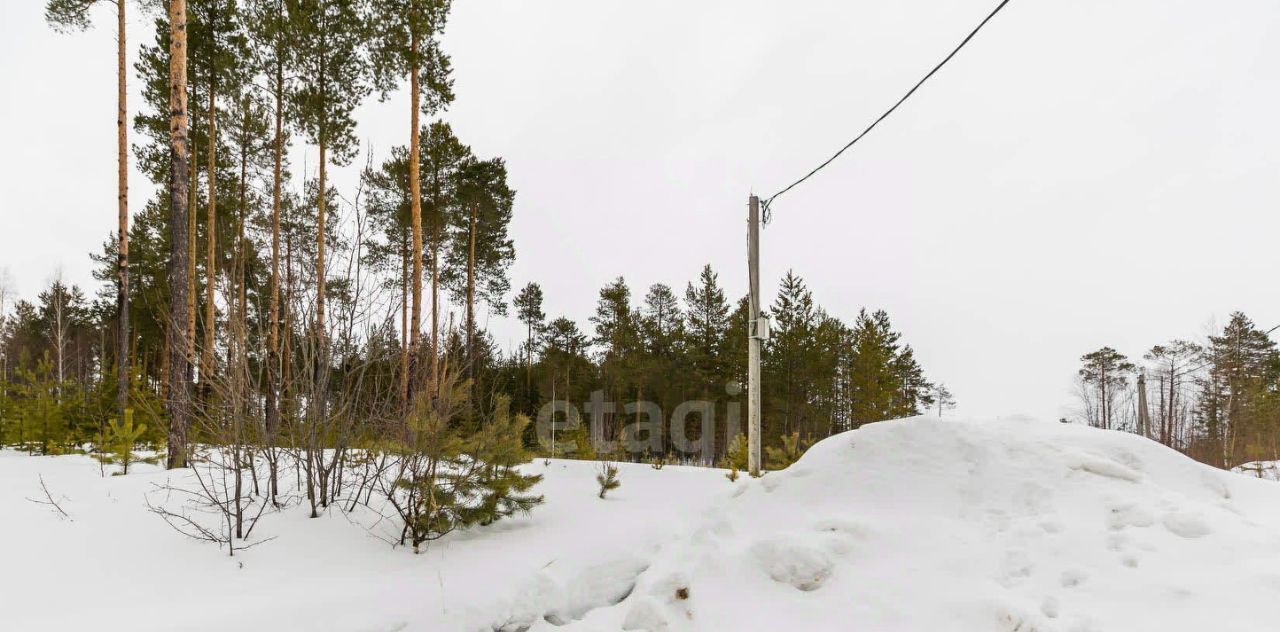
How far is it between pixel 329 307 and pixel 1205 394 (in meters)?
40.0

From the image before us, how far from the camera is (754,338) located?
6.48 metres

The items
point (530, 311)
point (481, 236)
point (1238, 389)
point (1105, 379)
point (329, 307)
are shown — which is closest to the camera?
point (329, 307)

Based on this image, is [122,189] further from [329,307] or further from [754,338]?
[754,338]

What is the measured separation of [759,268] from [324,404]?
516 cm

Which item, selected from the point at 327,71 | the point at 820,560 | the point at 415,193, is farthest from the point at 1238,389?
the point at 327,71

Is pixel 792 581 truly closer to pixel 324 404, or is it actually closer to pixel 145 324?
pixel 324 404

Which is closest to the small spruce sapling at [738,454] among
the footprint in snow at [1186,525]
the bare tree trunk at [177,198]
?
the footprint in snow at [1186,525]

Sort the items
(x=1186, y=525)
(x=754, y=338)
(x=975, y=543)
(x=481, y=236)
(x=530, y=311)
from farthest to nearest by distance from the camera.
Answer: (x=530, y=311), (x=481, y=236), (x=754, y=338), (x=975, y=543), (x=1186, y=525)

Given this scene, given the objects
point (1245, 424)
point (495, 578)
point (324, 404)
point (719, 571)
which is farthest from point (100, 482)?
point (1245, 424)

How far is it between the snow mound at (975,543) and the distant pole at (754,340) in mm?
2427

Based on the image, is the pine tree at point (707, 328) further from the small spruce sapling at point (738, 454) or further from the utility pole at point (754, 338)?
the utility pole at point (754, 338)

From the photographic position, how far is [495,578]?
3.67 m

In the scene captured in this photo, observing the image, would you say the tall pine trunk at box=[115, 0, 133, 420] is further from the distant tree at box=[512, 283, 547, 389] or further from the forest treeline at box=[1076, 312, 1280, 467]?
the forest treeline at box=[1076, 312, 1280, 467]

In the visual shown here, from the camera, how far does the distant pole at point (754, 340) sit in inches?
256
